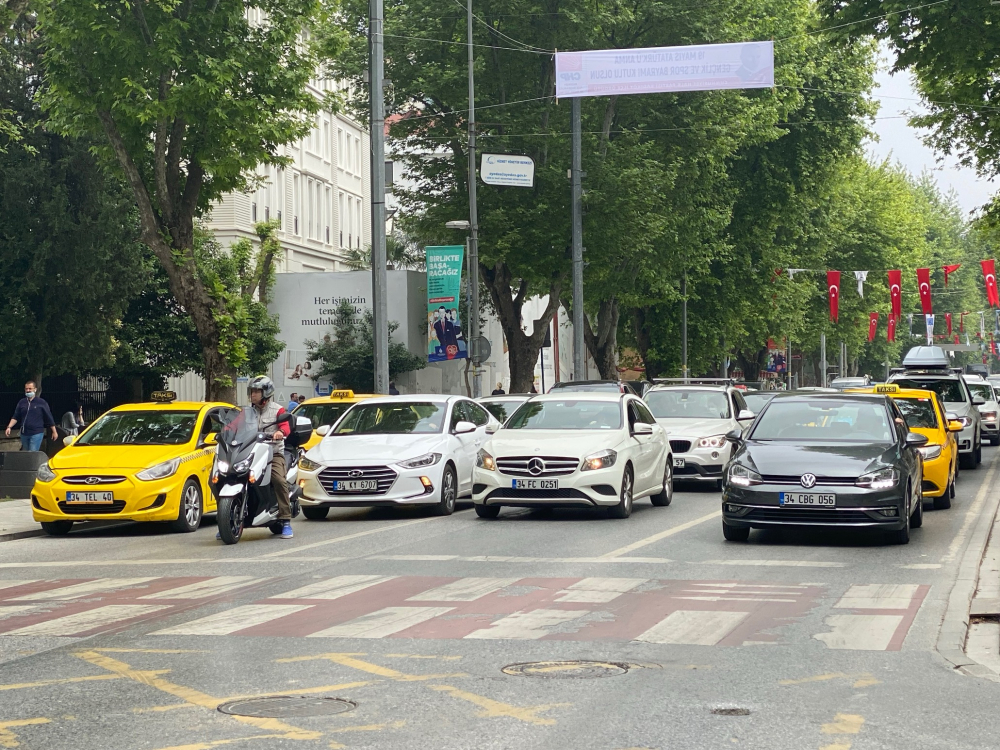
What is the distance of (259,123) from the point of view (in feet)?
80.9

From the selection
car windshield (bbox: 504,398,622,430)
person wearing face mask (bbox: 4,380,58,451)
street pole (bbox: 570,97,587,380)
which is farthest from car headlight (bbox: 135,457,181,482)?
street pole (bbox: 570,97,587,380)

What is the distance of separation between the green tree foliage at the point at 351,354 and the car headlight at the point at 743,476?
107 ft

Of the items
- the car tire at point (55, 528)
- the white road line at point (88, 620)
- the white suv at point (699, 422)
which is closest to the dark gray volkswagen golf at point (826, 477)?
the white road line at point (88, 620)

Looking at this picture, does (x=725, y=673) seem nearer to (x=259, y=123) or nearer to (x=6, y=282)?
(x=259, y=123)

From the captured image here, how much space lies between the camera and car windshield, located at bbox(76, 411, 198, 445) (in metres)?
18.5

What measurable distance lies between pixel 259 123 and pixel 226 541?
10774 mm

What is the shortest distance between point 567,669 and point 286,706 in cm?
164

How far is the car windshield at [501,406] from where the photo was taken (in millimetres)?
24427

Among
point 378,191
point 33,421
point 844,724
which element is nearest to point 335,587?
point 844,724

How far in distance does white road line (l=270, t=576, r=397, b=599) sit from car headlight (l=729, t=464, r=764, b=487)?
4.21 metres

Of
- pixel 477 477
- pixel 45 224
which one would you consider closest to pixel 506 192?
pixel 45 224

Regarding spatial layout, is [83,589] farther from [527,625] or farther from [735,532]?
[735,532]

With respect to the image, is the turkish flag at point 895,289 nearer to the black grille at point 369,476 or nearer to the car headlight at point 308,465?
the car headlight at point 308,465

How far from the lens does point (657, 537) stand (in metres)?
15.7
